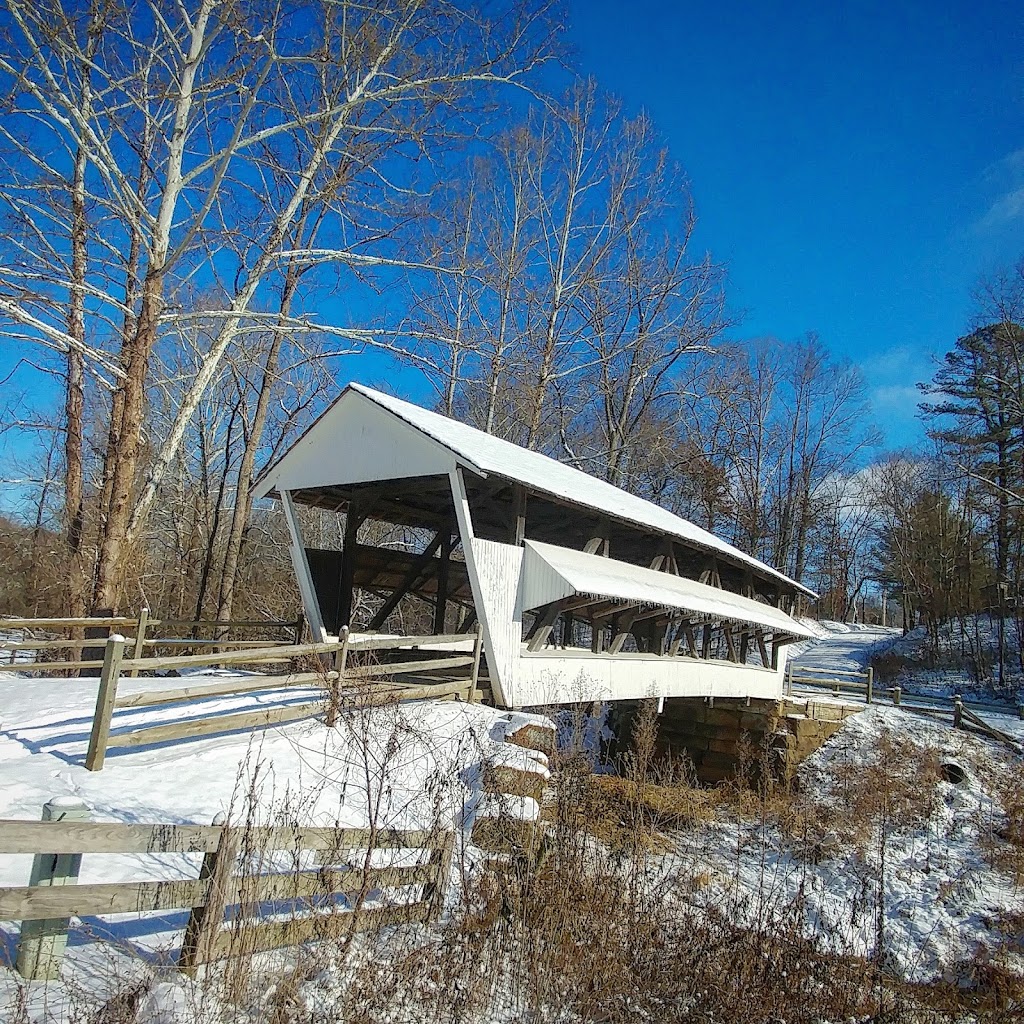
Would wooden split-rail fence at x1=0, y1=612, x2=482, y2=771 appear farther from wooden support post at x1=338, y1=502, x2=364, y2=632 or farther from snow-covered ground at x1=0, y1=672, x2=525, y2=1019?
wooden support post at x1=338, y1=502, x2=364, y2=632

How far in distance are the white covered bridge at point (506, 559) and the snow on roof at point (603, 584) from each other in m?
0.03

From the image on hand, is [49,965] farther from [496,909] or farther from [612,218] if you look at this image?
[612,218]

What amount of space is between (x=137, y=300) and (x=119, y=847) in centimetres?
988

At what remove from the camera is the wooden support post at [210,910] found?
303 centimetres

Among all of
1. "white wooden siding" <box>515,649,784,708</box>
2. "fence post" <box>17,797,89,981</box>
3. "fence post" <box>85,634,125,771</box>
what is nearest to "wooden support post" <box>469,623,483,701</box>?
"white wooden siding" <box>515,649,784,708</box>

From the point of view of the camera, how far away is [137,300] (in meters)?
10.7

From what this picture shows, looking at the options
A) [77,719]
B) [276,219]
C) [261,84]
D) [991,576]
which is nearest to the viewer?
[77,719]

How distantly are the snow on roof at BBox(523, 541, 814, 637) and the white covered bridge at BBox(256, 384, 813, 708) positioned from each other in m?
0.03

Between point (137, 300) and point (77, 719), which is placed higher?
point (137, 300)

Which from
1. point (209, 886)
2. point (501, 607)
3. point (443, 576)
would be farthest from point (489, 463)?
point (209, 886)

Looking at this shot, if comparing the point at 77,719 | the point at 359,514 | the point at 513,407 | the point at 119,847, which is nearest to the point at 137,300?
the point at 359,514

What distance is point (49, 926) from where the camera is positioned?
289 centimetres

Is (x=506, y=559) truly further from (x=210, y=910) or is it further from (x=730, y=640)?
(x=730, y=640)

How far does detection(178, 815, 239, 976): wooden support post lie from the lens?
3.03 metres
